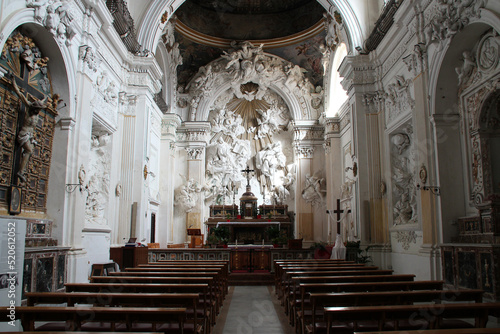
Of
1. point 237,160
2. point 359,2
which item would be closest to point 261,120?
point 237,160

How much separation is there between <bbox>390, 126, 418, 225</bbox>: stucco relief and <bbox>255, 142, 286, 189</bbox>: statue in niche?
8.84 m

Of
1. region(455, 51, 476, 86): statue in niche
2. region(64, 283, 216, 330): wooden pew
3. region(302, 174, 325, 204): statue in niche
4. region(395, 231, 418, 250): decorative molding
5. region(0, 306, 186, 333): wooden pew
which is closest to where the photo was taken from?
region(0, 306, 186, 333): wooden pew

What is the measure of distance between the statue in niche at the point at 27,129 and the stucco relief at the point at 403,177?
8820mm

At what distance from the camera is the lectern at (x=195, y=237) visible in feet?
52.2

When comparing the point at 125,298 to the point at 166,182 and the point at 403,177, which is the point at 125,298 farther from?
the point at 166,182

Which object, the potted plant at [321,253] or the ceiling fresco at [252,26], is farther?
the ceiling fresco at [252,26]

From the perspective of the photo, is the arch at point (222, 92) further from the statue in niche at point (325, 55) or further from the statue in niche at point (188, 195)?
the statue in niche at point (188, 195)

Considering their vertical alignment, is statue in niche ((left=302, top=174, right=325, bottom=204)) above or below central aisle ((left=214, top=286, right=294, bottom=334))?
above

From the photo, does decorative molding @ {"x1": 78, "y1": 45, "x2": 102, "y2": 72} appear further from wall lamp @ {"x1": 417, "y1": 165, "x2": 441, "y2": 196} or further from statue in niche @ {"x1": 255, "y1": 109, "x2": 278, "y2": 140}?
statue in niche @ {"x1": 255, "y1": 109, "x2": 278, "y2": 140}

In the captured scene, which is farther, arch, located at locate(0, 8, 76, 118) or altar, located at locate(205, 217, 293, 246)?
altar, located at locate(205, 217, 293, 246)

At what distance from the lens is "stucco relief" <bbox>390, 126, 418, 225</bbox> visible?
35.3 feet

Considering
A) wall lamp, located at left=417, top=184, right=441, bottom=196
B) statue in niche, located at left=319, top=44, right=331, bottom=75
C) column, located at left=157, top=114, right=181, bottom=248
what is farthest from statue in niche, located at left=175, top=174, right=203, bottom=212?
wall lamp, located at left=417, top=184, right=441, bottom=196

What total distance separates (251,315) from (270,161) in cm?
1309

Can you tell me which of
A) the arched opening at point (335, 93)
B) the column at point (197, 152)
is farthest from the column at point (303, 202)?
the column at point (197, 152)
